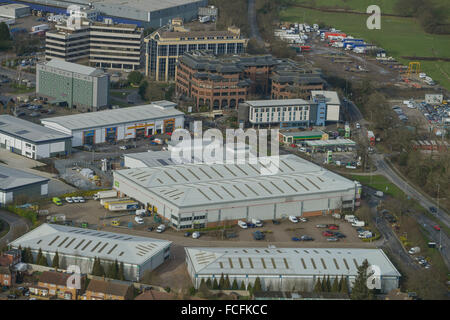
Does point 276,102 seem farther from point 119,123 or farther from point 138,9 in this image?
point 138,9

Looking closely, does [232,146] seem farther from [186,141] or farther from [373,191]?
[373,191]

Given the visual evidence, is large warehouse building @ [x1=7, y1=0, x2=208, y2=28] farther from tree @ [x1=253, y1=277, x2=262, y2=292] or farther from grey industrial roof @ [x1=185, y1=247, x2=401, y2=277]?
tree @ [x1=253, y1=277, x2=262, y2=292]

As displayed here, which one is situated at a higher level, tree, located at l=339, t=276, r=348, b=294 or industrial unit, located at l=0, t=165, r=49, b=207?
industrial unit, located at l=0, t=165, r=49, b=207

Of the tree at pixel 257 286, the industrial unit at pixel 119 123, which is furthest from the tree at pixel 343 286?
the industrial unit at pixel 119 123

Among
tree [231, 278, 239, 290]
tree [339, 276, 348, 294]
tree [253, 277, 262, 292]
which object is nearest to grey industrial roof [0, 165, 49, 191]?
tree [231, 278, 239, 290]

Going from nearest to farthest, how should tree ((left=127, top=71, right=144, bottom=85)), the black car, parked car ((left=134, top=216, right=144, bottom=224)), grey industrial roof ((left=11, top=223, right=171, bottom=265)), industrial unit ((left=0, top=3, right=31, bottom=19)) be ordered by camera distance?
grey industrial roof ((left=11, top=223, right=171, bottom=265)) → the black car → parked car ((left=134, top=216, right=144, bottom=224)) → tree ((left=127, top=71, right=144, bottom=85)) → industrial unit ((left=0, top=3, right=31, bottom=19))

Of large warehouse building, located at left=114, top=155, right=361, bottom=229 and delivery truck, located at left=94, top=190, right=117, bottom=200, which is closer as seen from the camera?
large warehouse building, located at left=114, top=155, right=361, bottom=229
